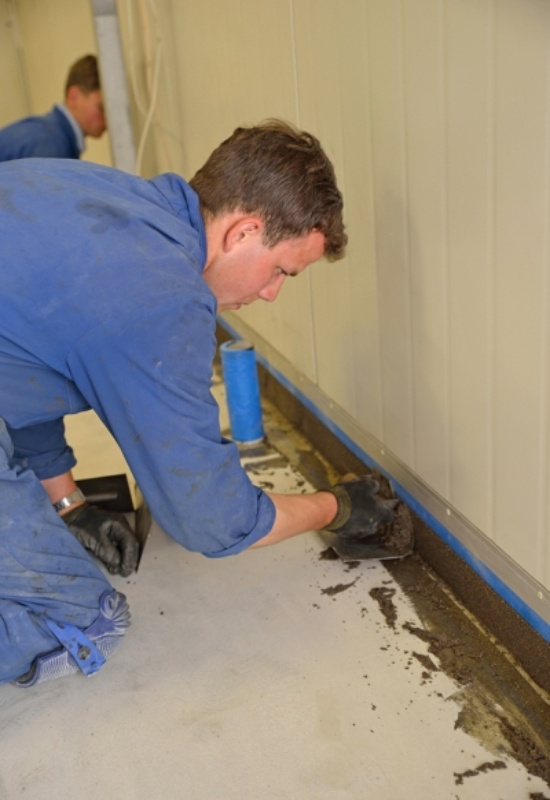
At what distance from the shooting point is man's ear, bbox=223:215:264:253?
5.27 feet

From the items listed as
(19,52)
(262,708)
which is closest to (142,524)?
(262,708)

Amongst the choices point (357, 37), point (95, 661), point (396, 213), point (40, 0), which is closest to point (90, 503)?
point (95, 661)

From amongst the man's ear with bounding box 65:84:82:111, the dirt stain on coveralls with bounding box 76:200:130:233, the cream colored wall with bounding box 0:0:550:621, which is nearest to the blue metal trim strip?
the cream colored wall with bounding box 0:0:550:621

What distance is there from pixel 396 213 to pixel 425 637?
2.98ft

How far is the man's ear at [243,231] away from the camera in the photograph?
5.27ft

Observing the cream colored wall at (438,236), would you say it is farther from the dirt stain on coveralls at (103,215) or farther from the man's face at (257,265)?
the dirt stain on coveralls at (103,215)

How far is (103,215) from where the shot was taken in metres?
1.49

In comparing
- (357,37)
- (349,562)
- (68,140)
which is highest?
(357,37)

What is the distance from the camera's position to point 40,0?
5.63 m

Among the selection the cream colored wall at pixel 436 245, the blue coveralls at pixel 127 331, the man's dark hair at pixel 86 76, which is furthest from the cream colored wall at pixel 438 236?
the man's dark hair at pixel 86 76

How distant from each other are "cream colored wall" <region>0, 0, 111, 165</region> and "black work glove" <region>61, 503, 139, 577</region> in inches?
154

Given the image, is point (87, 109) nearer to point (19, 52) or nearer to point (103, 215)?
point (19, 52)

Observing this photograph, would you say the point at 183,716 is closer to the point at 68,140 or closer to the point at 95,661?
the point at 95,661

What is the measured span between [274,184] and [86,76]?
9.30 ft
